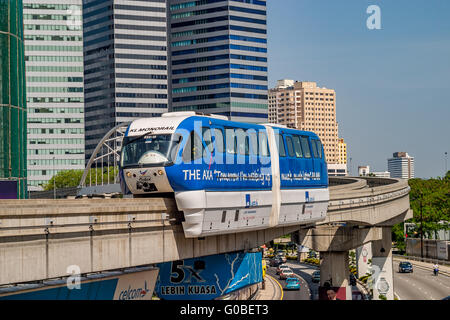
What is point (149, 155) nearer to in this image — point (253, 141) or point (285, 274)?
point (253, 141)

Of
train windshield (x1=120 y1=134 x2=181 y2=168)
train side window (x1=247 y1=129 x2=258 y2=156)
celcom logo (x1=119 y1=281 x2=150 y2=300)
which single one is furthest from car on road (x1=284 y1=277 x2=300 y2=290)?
train windshield (x1=120 y1=134 x2=181 y2=168)

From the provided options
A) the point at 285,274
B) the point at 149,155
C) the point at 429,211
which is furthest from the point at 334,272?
the point at 429,211

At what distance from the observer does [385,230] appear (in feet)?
268

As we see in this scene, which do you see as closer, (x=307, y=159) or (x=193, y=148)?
(x=193, y=148)

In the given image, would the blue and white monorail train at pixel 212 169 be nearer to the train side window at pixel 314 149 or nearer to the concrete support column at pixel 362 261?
the train side window at pixel 314 149

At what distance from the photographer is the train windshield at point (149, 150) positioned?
84.6 ft

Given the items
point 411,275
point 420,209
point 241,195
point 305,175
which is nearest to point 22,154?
point 411,275

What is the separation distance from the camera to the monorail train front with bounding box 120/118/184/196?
25812 millimetres

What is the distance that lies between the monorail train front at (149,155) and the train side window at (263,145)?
589cm

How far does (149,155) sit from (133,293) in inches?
188

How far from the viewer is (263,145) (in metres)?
31.8

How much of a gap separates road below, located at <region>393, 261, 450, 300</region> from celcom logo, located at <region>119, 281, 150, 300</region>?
4669cm

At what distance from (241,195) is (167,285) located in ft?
19.0
